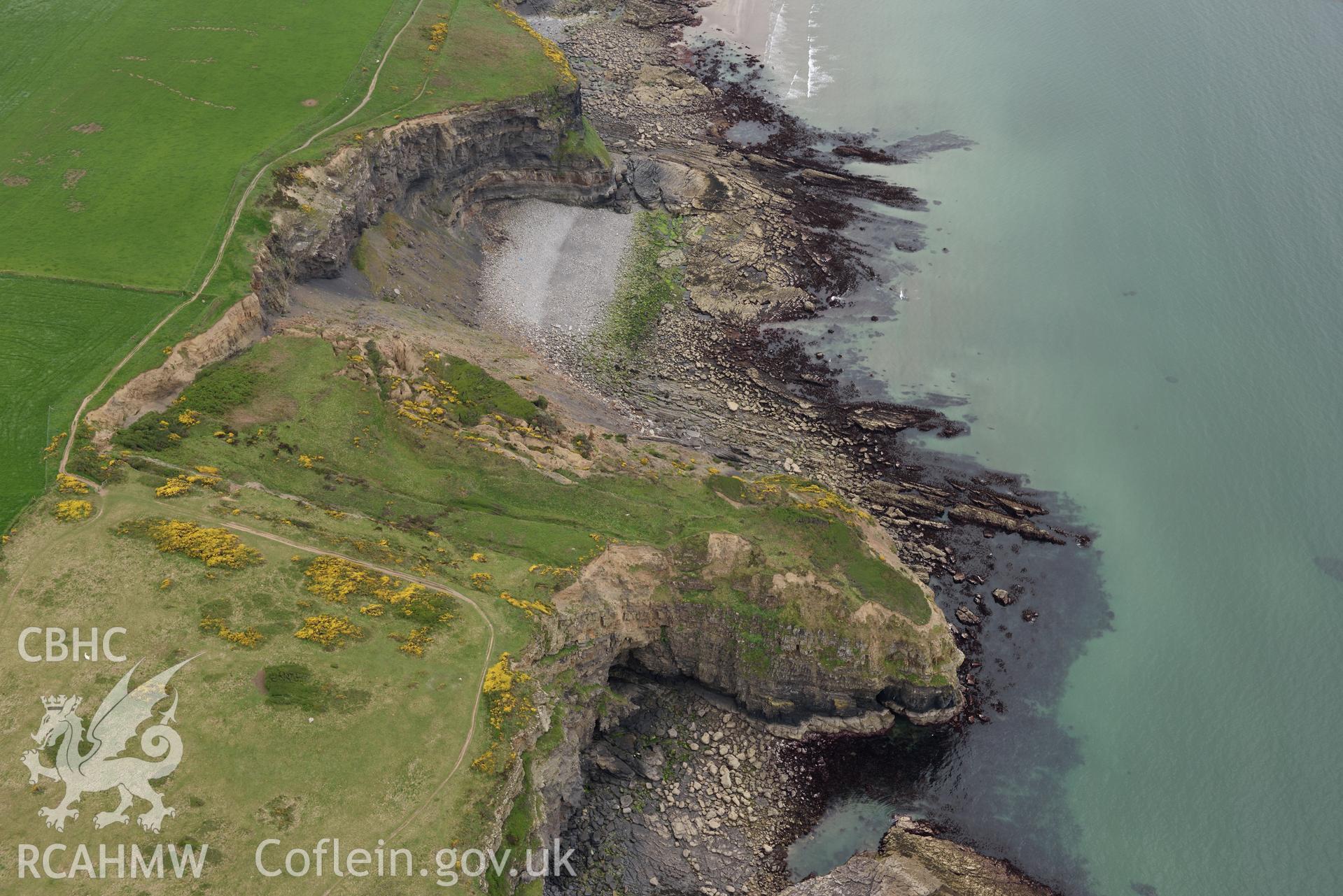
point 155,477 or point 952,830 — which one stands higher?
point 155,477

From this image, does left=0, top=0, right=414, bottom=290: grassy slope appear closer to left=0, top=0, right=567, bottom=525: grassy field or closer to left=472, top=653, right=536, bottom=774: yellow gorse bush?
left=0, top=0, right=567, bottom=525: grassy field

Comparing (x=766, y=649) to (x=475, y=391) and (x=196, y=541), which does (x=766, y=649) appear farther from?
(x=196, y=541)

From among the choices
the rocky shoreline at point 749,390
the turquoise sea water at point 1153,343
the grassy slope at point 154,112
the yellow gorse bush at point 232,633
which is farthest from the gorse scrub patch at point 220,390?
the turquoise sea water at point 1153,343

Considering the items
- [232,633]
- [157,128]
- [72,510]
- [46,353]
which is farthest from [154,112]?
[232,633]

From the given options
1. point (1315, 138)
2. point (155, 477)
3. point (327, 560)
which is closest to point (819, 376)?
point (327, 560)

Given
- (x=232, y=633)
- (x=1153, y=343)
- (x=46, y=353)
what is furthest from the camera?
(x=1153, y=343)

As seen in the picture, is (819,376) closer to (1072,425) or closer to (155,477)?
(1072,425)

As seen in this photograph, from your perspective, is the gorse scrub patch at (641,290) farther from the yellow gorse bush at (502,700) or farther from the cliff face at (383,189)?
the yellow gorse bush at (502,700)
